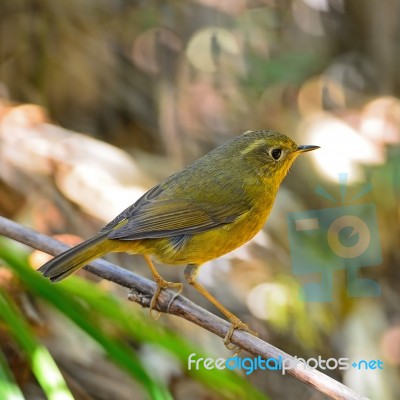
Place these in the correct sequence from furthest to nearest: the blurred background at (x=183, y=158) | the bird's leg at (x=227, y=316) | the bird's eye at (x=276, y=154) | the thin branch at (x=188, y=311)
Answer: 1. the blurred background at (x=183, y=158)
2. the bird's eye at (x=276, y=154)
3. the bird's leg at (x=227, y=316)
4. the thin branch at (x=188, y=311)

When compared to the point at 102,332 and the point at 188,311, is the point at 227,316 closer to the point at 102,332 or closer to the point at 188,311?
the point at 188,311

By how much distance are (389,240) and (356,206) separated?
0.80 meters

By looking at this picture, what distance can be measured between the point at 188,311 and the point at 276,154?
0.73 metres

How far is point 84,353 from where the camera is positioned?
156 inches

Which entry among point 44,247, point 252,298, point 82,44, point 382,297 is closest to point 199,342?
point 252,298

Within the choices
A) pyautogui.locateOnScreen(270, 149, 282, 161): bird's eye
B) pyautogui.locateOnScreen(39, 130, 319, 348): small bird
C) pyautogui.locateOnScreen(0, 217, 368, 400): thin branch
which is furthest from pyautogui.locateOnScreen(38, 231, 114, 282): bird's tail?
pyautogui.locateOnScreen(270, 149, 282, 161): bird's eye

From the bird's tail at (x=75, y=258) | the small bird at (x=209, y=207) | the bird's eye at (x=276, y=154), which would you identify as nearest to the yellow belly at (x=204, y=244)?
the small bird at (x=209, y=207)

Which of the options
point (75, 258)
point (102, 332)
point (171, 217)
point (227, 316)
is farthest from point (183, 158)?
point (75, 258)

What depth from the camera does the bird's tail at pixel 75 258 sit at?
2.20 metres

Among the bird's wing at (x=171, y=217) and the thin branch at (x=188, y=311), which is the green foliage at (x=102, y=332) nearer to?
the thin branch at (x=188, y=311)

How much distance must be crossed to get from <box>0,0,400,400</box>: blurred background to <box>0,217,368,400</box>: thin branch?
0.23 m

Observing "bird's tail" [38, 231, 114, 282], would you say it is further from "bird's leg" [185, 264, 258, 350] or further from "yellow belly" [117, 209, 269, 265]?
"bird's leg" [185, 264, 258, 350]

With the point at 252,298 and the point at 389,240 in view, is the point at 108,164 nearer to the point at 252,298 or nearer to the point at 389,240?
the point at 252,298

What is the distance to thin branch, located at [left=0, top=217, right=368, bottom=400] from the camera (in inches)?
86.3
